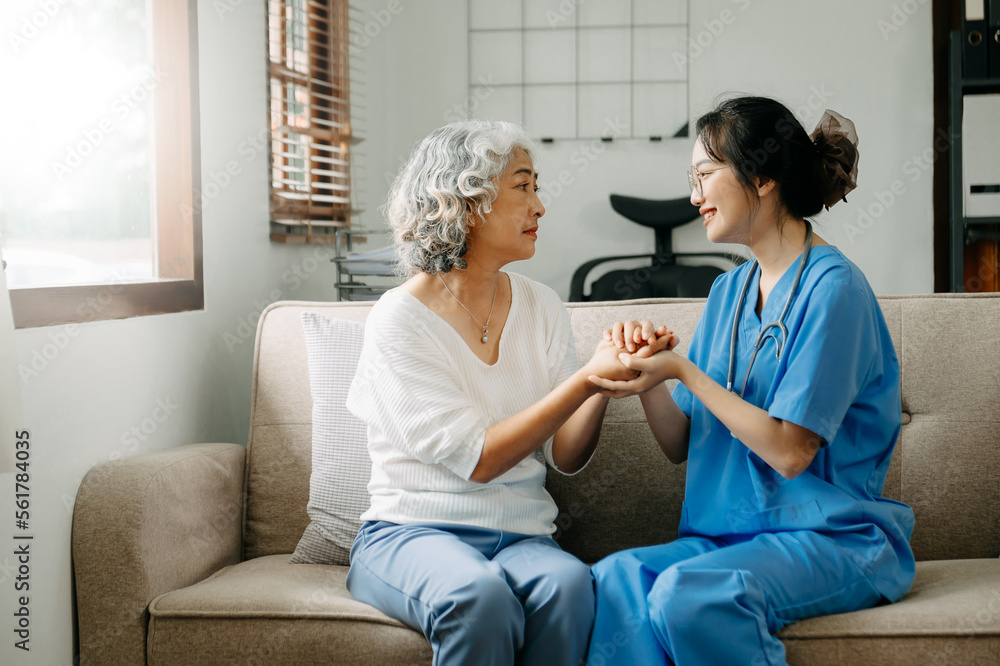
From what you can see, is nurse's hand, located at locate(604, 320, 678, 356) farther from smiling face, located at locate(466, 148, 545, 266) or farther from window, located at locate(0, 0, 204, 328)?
window, located at locate(0, 0, 204, 328)

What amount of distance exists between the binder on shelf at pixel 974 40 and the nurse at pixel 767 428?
1.94 meters

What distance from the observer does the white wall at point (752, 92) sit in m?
3.37

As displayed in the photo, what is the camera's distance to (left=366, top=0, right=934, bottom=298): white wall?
337cm

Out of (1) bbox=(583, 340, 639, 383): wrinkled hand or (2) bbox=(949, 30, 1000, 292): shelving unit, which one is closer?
(1) bbox=(583, 340, 639, 383): wrinkled hand

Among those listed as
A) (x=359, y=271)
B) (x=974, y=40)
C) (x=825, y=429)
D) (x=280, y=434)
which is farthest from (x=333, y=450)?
(x=974, y=40)

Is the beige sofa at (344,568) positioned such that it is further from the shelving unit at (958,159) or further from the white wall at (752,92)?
the white wall at (752,92)

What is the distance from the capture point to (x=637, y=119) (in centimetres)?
348

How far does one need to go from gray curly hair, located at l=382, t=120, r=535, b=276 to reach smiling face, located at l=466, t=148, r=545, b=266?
0.7 inches

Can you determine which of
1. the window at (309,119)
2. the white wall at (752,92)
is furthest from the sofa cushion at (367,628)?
the white wall at (752,92)

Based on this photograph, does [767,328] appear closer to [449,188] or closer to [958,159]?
[449,188]

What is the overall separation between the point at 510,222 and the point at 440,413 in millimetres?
402

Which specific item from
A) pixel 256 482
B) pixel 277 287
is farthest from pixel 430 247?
pixel 277 287

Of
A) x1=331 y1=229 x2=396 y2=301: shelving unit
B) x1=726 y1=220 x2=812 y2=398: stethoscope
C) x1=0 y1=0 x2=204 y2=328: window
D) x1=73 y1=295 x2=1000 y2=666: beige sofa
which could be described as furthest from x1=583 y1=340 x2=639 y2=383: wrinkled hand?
x1=331 y1=229 x2=396 y2=301: shelving unit

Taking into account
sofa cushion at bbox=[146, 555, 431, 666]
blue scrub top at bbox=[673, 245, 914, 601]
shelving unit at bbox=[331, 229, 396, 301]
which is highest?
shelving unit at bbox=[331, 229, 396, 301]
